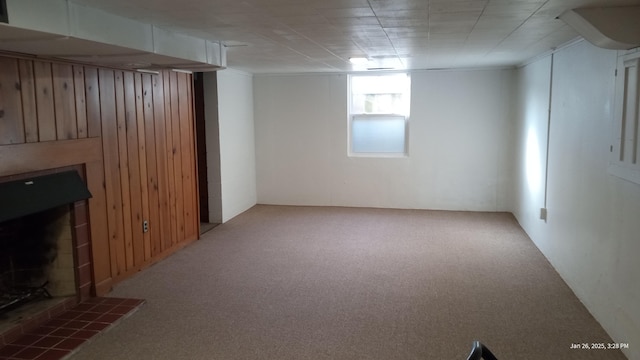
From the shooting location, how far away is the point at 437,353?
3.00m

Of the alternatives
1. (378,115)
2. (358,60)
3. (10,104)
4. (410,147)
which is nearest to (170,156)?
(10,104)

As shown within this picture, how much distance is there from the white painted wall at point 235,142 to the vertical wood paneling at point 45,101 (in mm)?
2912

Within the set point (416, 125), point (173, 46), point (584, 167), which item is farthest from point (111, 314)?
point (416, 125)

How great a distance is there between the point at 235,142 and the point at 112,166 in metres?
2.91

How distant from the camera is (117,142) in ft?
13.7

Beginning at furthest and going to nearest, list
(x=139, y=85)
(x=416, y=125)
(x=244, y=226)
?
1. (x=416, y=125)
2. (x=244, y=226)
3. (x=139, y=85)

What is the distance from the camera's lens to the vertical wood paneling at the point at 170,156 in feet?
16.2

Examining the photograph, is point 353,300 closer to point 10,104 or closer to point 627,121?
point 627,121

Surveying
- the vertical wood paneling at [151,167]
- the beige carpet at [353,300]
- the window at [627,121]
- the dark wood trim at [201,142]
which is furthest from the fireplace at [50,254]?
the window at [627,121]

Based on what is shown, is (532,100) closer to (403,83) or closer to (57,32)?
(403,83)

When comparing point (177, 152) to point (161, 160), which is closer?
point (161, 160)

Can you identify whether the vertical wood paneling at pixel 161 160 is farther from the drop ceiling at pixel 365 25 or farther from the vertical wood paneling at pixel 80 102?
the vertical wood paneling at pixel 80 102

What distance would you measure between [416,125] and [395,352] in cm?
464

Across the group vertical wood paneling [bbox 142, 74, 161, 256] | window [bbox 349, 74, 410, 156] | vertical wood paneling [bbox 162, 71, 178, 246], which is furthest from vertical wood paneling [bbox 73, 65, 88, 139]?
window [bbox 349, 74, 410, 156]
